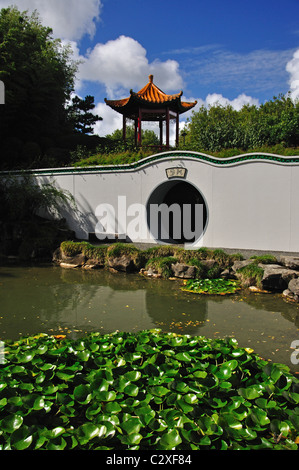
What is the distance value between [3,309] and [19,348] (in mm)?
2184

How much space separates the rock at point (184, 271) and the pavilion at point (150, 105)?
5660mm

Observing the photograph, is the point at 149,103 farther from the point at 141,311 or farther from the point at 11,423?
the point at 11,423

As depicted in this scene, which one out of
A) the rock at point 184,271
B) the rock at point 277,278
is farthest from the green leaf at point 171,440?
the rock at point 184,271

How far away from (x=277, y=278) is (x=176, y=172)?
12.9ft

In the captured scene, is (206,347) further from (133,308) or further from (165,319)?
(133,308)

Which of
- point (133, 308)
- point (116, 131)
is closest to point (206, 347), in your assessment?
point (133, 308)

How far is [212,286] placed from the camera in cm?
655

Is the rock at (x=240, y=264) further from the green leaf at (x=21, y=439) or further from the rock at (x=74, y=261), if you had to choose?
the green leaf at (x=21, y=439)

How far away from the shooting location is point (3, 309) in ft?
17.6

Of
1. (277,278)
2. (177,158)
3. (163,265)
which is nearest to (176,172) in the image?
(177,158)

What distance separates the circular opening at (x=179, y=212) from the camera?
10.1 m

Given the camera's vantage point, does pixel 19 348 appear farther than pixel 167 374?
Yes

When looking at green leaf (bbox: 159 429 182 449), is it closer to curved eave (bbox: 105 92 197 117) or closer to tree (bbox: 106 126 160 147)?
curved eave (bbox: 105 92 197 117)

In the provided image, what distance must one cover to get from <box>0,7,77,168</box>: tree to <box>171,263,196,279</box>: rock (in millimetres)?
7465
